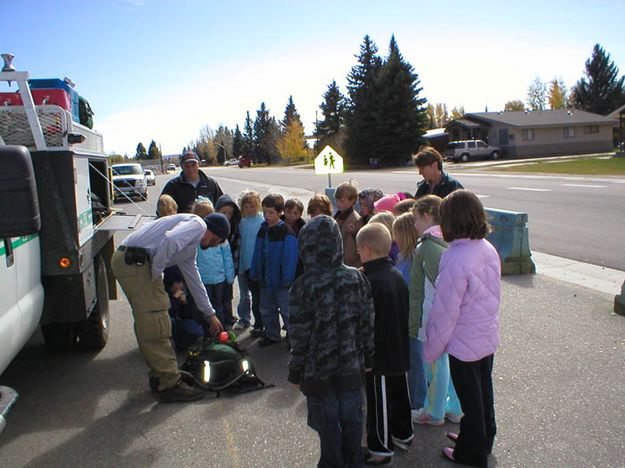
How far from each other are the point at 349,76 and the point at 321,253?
6518 centimetres

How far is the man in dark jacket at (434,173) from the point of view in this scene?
5457 millimetres

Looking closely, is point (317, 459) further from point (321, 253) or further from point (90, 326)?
point (90, 326)

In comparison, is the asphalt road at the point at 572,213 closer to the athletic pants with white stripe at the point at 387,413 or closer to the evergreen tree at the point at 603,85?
the athletic pants with white stripe at the point at 387,413

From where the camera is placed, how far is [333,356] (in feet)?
10.1

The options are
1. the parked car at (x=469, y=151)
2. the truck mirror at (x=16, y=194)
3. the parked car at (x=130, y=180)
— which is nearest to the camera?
the truck mirror at (x=16, y=194)

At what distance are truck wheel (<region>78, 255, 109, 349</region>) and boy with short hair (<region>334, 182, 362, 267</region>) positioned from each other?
2.44 meters

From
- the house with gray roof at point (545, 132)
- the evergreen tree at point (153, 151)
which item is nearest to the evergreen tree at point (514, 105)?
the house with gray roof at point (545, 132)

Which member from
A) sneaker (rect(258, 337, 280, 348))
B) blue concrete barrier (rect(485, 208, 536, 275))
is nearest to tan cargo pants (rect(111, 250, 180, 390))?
sneaker (rect(258, 337, 280, 348))

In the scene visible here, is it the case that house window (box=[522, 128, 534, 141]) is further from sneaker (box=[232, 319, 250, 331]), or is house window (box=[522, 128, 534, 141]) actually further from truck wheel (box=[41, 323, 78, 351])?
truck wheel (box=[41, 323, 78, 351])

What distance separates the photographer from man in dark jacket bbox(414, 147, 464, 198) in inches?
Answer: 215

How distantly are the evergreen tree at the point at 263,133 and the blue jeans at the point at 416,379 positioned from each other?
11741cm

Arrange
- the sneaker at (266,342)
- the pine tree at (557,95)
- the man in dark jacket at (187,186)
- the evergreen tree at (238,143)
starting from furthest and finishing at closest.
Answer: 1. the evergreen tree at (238,143)
2. the pine tree at (557,95)
3. the man in dark jacket at (187,186)
4. the sneaker at (266,342)

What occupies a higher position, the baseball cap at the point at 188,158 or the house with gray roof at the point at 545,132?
the house with gray roof at the point at 545,132

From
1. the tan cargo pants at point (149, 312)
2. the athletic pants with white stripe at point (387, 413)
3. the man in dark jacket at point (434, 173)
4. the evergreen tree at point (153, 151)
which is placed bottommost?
the athletic pants with white stripe at point (387, 413)
